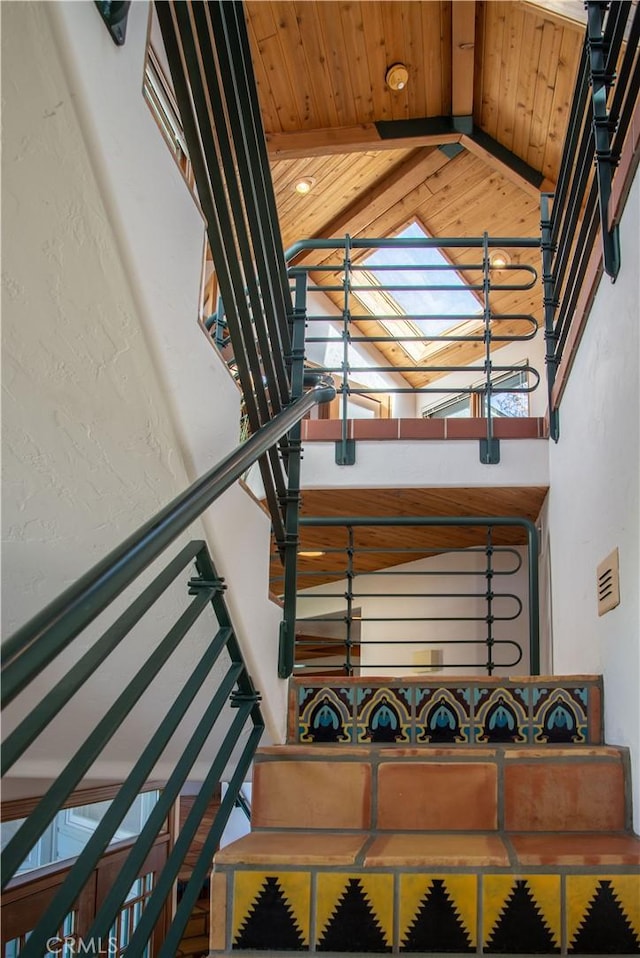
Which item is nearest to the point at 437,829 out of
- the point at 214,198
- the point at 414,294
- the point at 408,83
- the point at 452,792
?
the point at 452,792

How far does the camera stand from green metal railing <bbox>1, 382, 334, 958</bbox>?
90 cm

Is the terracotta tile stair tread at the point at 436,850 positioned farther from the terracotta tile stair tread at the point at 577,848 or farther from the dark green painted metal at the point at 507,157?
the dark green painted metal at the point at 507,157

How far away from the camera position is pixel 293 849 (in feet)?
5.00

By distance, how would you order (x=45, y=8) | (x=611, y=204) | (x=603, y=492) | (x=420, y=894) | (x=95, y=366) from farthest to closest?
(x=603, y=492) → (x=611, y=204) → (x=420, y=894) → (x=95, y=366) → (x=45, y=8)

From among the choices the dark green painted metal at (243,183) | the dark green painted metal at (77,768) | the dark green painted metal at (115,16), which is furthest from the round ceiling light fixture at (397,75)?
the dark green painted metal at (77,768)

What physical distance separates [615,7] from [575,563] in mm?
1537

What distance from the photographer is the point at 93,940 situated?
3.56 feet

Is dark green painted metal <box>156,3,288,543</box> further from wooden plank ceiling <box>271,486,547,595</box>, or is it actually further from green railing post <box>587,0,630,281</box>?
wooden plank ceiling <box>271,486,547,595</box>

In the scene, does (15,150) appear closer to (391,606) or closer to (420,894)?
(420,894)

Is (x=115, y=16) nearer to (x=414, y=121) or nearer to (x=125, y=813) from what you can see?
(x=125, y=813)

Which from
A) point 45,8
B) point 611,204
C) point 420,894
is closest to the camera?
point 45,8

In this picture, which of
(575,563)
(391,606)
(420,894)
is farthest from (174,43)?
(391,606)

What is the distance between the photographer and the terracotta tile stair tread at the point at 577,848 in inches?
56.3

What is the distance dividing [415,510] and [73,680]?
334 cm
